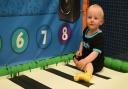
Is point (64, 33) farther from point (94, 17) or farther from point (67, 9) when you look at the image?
point (94, 17)

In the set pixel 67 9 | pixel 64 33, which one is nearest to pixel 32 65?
pixel 64 33

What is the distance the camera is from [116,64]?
6.90 ft

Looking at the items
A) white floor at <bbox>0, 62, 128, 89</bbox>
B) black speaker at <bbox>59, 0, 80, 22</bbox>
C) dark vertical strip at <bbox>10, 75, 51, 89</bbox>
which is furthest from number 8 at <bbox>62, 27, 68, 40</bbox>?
dark vertical strip at <bbox>10, 75, 51, 89</bbox>

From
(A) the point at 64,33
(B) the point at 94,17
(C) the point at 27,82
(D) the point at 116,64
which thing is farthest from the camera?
(A) the point at 64,33

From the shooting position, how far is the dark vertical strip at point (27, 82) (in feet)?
5.65

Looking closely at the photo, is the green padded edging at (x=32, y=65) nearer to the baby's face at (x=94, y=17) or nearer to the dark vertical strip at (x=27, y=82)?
the dark vertical strip at (x=27, y=82)

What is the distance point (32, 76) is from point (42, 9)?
20.2 inches

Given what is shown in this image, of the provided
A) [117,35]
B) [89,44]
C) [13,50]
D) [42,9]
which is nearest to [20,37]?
[13,50]

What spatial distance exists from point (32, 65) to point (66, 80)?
34 cm

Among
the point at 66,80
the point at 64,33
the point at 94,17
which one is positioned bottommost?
the point at 66,80

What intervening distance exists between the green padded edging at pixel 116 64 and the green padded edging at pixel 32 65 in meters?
0.32

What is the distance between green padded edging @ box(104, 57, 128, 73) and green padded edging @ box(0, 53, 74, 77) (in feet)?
1.05

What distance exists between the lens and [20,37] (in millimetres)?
1976

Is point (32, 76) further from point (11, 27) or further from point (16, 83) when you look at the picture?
point (11, 27)
